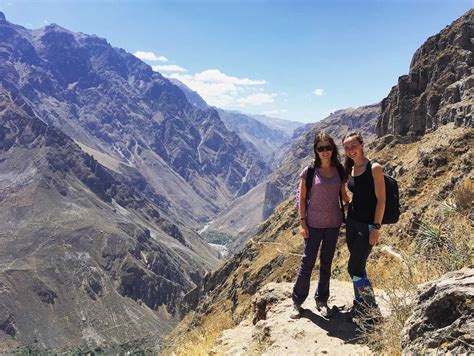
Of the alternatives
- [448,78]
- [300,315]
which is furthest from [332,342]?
[448,78]

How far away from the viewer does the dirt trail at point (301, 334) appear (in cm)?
777

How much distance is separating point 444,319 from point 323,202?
3.49m

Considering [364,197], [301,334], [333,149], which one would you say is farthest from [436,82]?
[301,334]

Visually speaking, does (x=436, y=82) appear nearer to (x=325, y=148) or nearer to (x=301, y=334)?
(x=325, y=148)

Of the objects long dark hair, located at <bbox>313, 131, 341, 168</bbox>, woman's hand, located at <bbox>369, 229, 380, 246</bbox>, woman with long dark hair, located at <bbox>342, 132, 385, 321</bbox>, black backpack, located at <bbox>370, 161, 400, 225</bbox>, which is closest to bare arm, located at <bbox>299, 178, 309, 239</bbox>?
long dark hair, located at <bbox>313, 131, 341, 168</bbox>

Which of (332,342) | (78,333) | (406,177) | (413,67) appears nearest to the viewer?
(332,342)

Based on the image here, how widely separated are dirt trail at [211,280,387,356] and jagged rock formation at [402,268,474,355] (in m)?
1.33

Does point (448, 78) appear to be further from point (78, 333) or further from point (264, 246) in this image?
point (78, 333)

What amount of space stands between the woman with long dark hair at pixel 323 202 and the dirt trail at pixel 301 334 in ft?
1.34

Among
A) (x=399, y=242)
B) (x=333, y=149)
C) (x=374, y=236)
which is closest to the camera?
(x=374, y=236)

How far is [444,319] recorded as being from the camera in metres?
5.50

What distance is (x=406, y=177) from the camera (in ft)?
102

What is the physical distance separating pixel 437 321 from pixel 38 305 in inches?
8466

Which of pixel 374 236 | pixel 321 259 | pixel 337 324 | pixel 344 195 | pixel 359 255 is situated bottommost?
pixel 337 324
